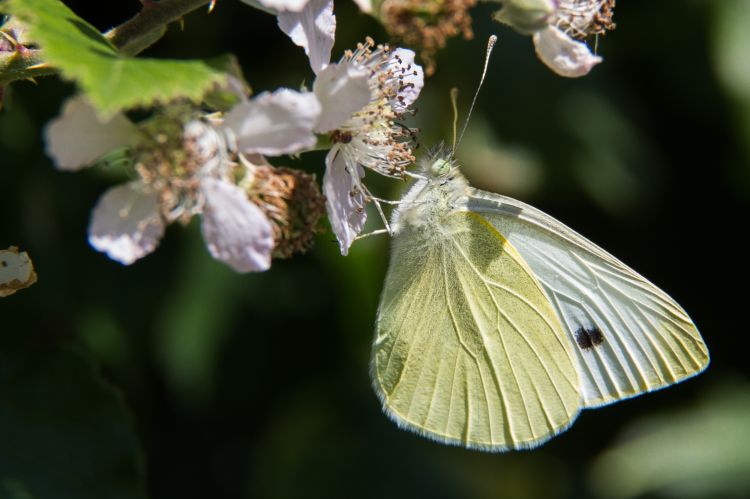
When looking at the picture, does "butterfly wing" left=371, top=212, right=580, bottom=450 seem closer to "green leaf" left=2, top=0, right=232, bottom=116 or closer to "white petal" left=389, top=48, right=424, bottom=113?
"white petal" left=389, top=48, right=424, bottom=113

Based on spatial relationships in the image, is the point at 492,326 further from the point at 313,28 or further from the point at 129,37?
the point at 129,37

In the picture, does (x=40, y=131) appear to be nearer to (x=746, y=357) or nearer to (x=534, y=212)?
(x=534, y=212)

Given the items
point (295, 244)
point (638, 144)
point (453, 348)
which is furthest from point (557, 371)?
point (638, 144)

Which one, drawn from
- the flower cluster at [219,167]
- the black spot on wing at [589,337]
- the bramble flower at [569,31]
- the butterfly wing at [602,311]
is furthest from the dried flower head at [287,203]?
the black spot on wing at [589,337]

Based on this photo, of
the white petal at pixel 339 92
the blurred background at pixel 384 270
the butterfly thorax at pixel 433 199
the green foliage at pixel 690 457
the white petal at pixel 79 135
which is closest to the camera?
the white petal at pixel 79 135

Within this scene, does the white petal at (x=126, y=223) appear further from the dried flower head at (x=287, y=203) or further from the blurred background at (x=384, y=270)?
the blurred background at (x=384, y=270)
